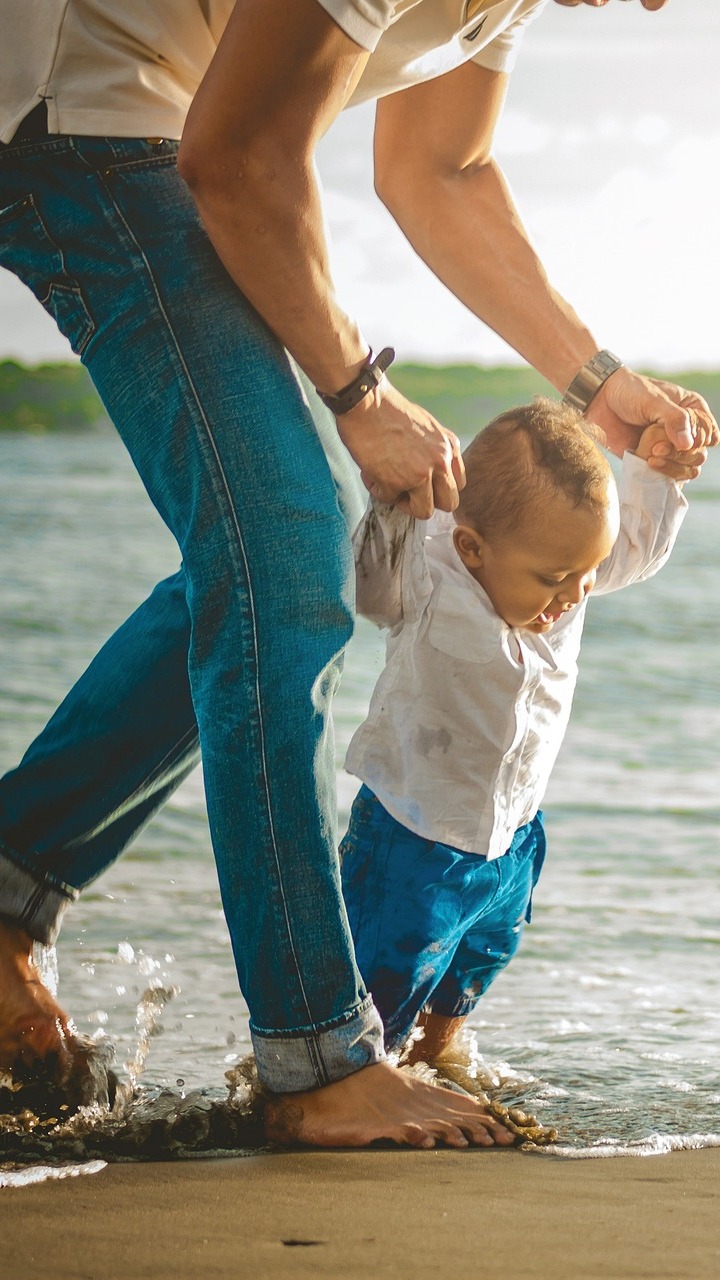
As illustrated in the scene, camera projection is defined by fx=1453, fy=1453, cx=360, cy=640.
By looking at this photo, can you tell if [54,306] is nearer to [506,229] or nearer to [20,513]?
[506,229]

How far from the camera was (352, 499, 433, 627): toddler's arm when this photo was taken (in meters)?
2.02

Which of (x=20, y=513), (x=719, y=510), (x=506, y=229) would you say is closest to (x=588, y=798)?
(x=506, y=229)

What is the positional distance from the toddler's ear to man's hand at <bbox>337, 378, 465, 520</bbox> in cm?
29

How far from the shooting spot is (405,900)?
212 centimetres

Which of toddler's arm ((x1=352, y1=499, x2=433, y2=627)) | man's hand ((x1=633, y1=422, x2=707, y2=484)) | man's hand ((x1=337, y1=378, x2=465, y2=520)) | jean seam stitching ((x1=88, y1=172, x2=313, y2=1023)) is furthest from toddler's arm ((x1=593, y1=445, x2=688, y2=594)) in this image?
jean seam stitching ((x1=88, y1=172, x2=313, y2=1023))

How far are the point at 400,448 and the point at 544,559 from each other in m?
0.38

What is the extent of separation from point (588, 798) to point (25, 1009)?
124 inches

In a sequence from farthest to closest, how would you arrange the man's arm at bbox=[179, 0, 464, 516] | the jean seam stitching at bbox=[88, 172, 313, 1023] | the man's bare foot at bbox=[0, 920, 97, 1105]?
the man's bare foot at bbox=[0, 920, 97, 1105] → the jean seam stitching at bbox=[88, 172, 313, 1023] → the man's arm at bbox=[179, 0, 464, 516]

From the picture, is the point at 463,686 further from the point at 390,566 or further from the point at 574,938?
the point at 574,938

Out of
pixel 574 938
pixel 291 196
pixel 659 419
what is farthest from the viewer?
pixel 574 938

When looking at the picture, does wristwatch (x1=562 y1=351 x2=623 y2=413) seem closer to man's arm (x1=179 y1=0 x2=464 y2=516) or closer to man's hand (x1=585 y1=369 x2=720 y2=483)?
man's hand (x1=585 y1=369 x2=720 y2=483)

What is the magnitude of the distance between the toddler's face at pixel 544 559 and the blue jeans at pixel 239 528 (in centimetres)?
39

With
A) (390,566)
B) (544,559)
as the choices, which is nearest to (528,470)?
(544,559)

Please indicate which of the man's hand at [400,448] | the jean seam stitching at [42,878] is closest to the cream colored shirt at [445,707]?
the man's hand at [400,448]
